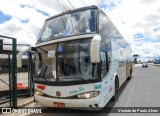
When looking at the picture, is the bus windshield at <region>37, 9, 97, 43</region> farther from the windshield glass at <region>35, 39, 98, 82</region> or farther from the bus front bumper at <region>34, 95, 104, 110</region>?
the bus front bumper at <region>34, 95, 104, 110</region>

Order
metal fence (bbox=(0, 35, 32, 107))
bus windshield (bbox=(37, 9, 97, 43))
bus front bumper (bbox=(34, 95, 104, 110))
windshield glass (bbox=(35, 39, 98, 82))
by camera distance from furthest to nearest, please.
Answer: metal fence (bbox=(0, 35, 32, 107)) < bus windshield (bbox=(37, 9, 97, 43)) < windshield glass (bbox=(35, 39, 98, 82)) < bus front bumper (bbox=(34, 95, 104, 110))

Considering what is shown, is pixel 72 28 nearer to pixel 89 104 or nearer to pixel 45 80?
pixel 45 80

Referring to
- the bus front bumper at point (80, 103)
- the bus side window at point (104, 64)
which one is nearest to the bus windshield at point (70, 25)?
the bus side window at point (104, 64)

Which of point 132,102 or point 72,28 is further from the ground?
point 72,28

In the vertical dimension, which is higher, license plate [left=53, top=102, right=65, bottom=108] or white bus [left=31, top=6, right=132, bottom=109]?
white bus [left=31, top=6, right=132, bottom=109]

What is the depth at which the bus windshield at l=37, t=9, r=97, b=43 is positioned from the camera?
7840mm

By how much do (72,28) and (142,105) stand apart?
4220 millimetres

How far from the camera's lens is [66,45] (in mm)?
7715

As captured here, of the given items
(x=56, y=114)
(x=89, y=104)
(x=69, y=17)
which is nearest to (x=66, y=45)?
(x=69, y=17)

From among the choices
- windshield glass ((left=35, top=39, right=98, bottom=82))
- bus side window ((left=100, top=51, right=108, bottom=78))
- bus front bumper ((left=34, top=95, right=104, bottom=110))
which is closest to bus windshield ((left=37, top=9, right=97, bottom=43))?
windshield glass ((left=35, top=39, right=98, bottom=82))

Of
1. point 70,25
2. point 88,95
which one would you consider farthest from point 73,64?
point 70,25

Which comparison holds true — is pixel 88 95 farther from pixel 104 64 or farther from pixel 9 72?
pixel 9 72

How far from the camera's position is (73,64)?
752cm

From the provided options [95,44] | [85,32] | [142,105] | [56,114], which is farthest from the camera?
[142,105]
